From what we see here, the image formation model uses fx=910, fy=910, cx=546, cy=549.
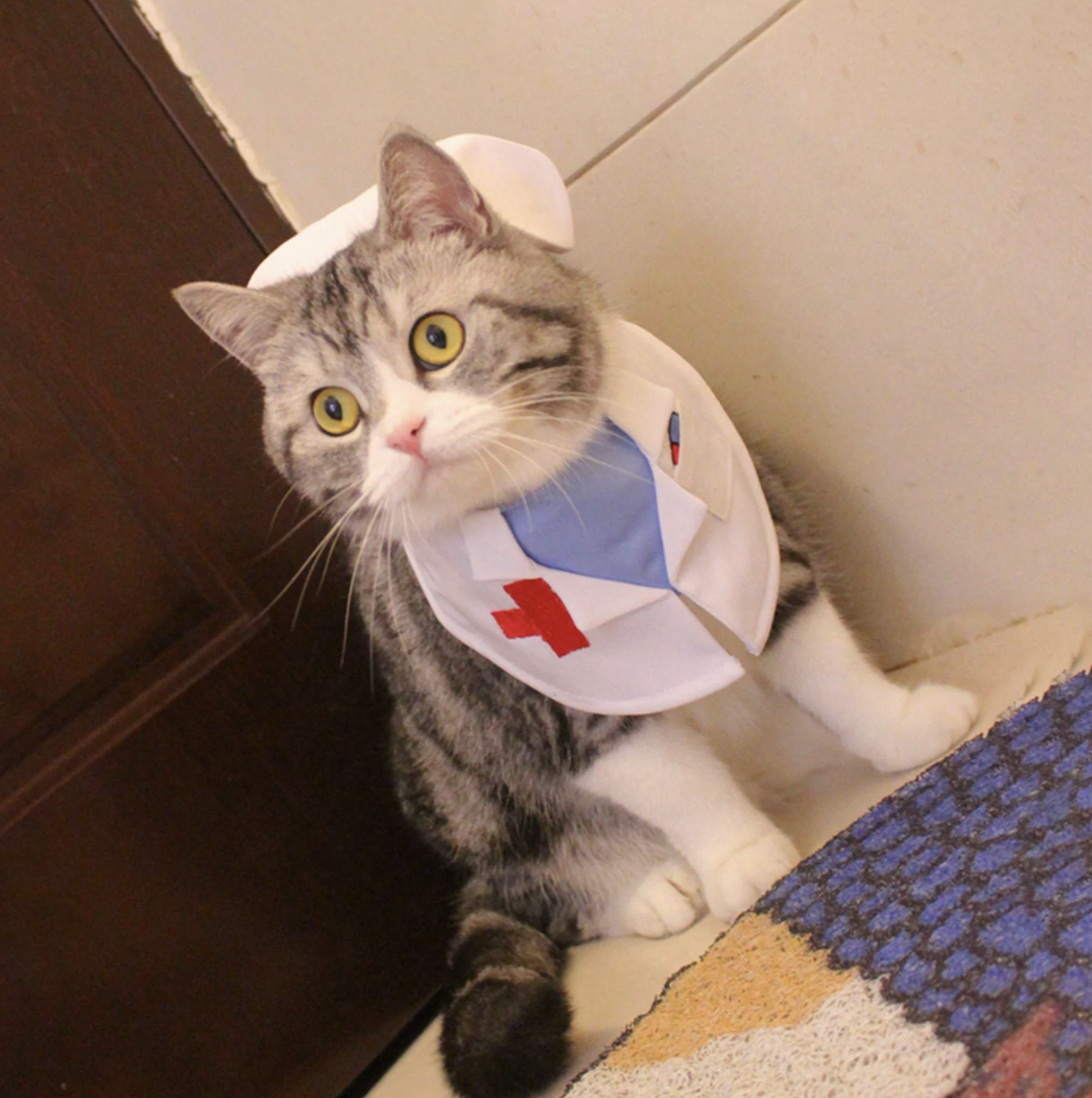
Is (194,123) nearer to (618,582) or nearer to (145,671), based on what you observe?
(145,671)

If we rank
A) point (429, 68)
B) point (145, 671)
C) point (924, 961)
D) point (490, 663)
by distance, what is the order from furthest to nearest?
point (145, 671) < point (429, 68) < point (490, 663) < point (924, 961)

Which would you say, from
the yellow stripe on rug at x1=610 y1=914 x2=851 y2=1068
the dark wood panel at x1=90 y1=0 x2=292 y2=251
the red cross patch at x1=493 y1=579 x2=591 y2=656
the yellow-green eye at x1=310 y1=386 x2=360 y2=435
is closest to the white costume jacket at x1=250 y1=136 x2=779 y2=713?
the red cross patch at x1=493 y1=579 x2=591 y2=656

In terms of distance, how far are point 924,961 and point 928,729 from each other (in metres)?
0.35

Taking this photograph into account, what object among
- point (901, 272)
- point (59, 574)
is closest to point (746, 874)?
point (901, 272)

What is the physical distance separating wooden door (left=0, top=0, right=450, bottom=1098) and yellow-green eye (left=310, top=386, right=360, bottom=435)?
1.53 ft

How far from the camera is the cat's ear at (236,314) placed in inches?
37.1

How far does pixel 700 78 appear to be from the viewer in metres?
1.00

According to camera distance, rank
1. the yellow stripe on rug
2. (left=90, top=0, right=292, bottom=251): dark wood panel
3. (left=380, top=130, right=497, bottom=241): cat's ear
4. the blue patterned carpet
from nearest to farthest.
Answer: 1. the blue patterned carpet
2. the yellow stripe on rug
3. (left=380, top=130, right=497, bottom=241): cat's ear
4. (left=90, top=0, right=292, bottom=251): dark wood panel

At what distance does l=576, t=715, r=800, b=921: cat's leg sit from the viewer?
0.96 meters

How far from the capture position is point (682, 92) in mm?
1020

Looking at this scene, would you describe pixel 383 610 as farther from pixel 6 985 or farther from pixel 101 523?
pixel 6 985

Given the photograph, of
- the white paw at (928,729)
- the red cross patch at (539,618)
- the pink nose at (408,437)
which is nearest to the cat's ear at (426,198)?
the pink nose at (408,437)

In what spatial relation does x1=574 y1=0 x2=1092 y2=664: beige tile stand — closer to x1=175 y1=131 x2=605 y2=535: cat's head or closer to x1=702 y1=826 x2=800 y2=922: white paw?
x1=175 y1=131 x2=605 y2=535: cat's head

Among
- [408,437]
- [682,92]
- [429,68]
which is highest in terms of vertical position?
[429,68]
